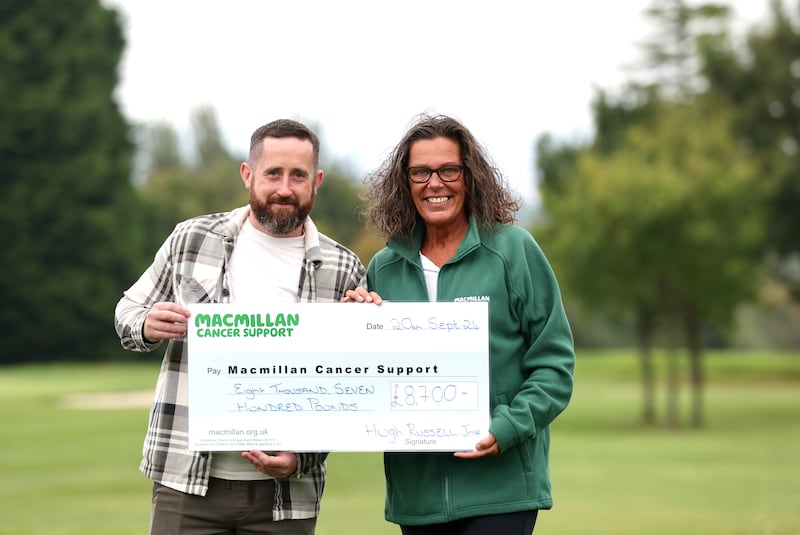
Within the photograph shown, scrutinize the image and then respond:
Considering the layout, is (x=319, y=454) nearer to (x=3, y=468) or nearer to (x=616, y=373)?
(x=3, y=468)

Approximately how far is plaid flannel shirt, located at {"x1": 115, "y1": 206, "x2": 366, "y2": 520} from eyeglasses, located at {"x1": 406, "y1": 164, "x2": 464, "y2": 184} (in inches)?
17.6

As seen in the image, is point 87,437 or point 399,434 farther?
point 87,437

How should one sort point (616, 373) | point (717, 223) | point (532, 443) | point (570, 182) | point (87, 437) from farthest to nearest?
point (616, 373)
point (570, 182)
point (717, 223)
point (87, 437)
point (532, 443)

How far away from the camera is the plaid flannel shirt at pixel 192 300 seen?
4.51 m

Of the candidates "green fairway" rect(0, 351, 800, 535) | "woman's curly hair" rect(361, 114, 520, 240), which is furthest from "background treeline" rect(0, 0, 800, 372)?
"woman's curly hair" rect(361, 114, 520, 240)

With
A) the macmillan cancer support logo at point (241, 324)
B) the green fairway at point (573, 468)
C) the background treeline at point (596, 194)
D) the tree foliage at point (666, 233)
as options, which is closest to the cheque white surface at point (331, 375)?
the macmillan cancer support logo at point (241, 324)

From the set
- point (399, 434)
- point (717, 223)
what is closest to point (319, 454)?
point (399, 434)

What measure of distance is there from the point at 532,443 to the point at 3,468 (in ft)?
57.2

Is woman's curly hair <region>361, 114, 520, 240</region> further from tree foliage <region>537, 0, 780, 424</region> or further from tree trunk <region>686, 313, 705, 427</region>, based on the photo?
tree trunk <region>686, 313, 705, 427</region>

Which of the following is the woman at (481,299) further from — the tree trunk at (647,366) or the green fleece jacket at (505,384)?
the tree trunk at (647,366)

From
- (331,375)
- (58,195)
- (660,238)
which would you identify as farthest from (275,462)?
(58,195)

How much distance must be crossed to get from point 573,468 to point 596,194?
1019cm

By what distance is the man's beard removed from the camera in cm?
455

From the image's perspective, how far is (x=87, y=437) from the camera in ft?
81.6
